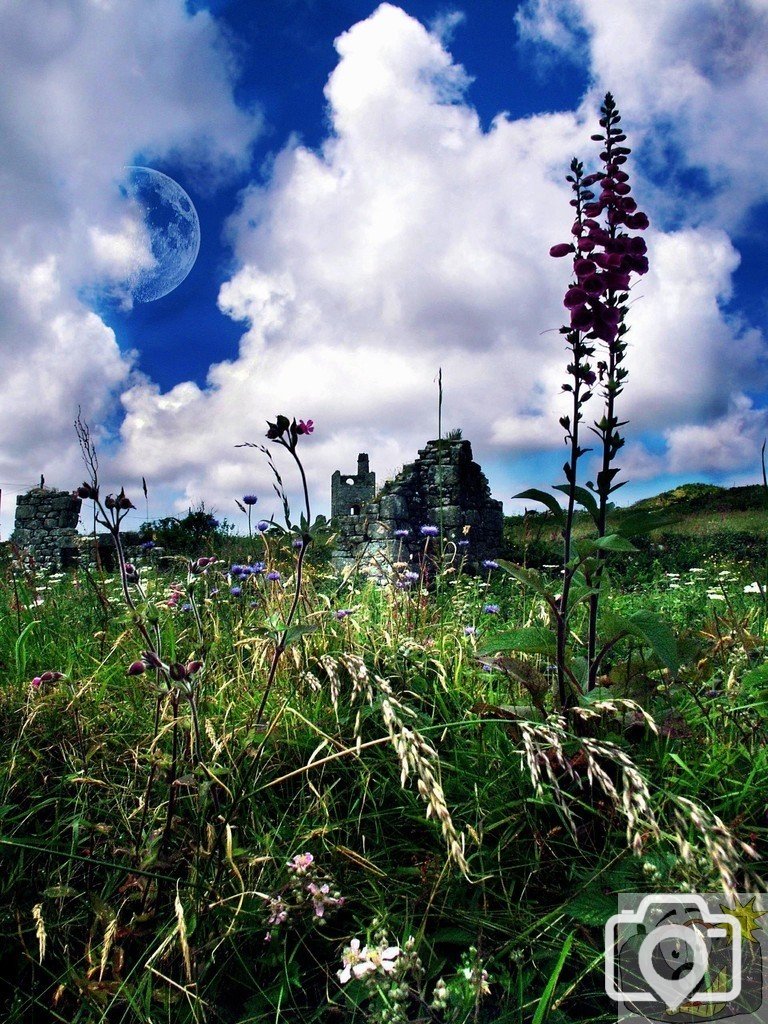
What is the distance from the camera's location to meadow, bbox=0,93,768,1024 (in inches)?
67.4

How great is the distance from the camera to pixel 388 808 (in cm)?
233

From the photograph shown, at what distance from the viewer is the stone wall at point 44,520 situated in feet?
59.2

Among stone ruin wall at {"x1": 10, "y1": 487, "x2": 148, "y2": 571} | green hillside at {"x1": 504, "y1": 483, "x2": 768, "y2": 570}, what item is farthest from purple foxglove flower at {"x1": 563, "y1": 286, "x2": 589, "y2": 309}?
stone ruin wall at {"x1": 10, "y1": 487, "x2": 148, "y2": 571}

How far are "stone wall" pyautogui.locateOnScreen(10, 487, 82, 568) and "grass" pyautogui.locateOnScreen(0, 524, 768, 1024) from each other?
1639 cm

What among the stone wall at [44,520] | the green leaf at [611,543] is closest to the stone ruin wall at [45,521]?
the stone wall at [44,520]

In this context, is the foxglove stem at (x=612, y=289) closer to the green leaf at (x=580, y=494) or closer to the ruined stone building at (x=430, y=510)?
the green leaf at (x=580, y=494)

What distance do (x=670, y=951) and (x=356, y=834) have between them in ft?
3.06

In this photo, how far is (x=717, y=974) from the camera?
1682mm

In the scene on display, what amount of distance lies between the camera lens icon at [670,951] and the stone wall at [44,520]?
18.3 metres

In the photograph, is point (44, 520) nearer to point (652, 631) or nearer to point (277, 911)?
point (277, 911)

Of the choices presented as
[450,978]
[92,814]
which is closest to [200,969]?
[450,978]

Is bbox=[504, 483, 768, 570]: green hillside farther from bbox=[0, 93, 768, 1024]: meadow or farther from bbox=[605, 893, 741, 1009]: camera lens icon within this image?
bbox=[605, 893, 741, 1009]: camera lens icon

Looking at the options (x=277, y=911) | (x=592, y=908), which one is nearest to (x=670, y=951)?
(x=592, y=908)

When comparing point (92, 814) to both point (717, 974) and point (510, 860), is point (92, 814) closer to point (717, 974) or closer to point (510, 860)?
point (510, 860)
